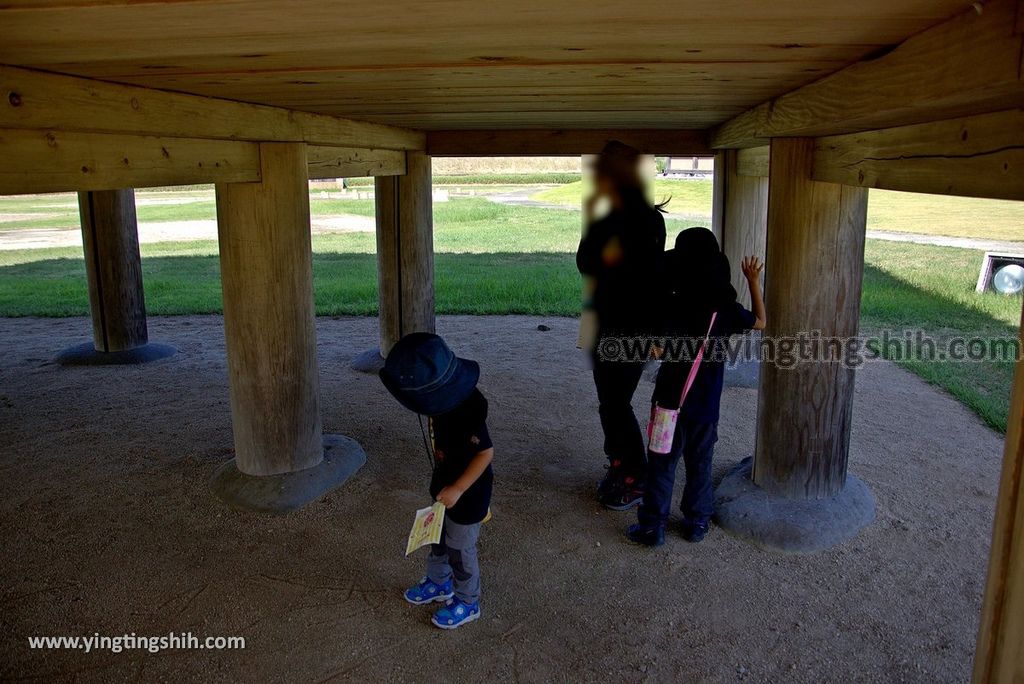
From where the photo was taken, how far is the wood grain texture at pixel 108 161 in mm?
2895

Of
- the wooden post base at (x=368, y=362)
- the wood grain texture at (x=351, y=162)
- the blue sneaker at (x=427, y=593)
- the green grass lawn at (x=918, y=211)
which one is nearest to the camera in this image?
the blue sneaker at (x=427, y=593)

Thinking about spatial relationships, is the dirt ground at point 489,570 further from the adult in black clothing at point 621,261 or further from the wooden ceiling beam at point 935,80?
the wooden ceiling beam at point 935,80

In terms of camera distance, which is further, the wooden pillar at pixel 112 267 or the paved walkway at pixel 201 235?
the paved walkway at pixel 201 235

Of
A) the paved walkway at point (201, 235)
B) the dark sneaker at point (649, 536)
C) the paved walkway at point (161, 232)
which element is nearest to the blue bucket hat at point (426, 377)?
the dark sneaker at point (649, 536)

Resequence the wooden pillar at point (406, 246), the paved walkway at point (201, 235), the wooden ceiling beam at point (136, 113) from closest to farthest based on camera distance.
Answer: the wooden ceiling beam at point (136, 113) → the wooden pillar at point (406, 246) → the paved walkway at point (201, 235)

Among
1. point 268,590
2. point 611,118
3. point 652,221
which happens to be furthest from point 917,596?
point 611,118

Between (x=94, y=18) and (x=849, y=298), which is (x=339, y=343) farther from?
(x=94, y=18)

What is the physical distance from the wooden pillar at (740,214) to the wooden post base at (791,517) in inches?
119

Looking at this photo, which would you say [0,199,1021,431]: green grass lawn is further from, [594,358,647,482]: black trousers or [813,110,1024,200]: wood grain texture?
[813,110,1024,200]: wood grain texture

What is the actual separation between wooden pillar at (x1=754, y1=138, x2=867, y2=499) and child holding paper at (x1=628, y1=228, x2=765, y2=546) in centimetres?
28

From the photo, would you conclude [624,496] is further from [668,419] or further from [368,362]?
[368,362]

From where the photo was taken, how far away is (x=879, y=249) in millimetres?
15031

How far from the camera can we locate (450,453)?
343 centimetres

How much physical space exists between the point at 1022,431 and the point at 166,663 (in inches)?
Result: 123
